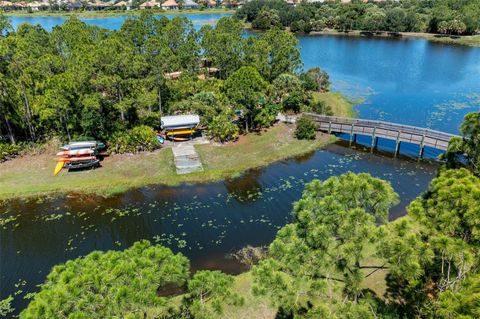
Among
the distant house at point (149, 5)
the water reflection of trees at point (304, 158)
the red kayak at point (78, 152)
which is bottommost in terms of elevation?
the water reflection of trees at point (304, 158)

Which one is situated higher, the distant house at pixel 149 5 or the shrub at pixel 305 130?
the distant house at pixel 149 5

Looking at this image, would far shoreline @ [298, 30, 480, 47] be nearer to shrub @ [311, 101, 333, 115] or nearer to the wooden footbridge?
shrub @ [311, 101, 333, 115]

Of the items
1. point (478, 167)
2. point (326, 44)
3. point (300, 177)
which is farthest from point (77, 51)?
point (326, 44)

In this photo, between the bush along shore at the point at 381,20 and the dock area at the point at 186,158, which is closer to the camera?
the dock area at the point at 186,158

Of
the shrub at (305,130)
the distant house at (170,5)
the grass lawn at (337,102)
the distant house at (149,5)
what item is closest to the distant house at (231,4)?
the distant house at (170,5)

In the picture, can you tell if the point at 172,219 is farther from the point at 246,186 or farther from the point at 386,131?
the point at 386,131

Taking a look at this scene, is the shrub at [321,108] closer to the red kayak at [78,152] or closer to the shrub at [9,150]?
the red kayak at [78,152]

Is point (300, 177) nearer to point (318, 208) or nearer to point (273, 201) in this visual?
point (273, 201)

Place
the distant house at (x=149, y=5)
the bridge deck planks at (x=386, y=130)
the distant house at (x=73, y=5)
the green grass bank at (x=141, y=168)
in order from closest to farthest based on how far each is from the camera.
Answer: the green grass bank at (x=141, y=168), the bridge deck planks at (x=386, y=130), the distant house at (x=149, y=5), the distant house at (x=73, y=5)

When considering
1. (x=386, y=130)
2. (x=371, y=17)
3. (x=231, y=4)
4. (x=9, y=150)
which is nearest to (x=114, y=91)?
(x=9, y=150)
